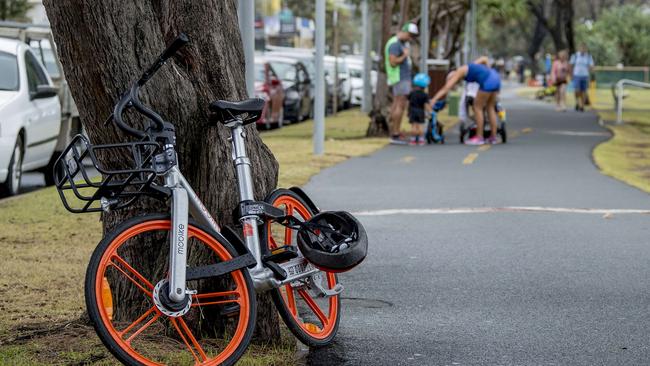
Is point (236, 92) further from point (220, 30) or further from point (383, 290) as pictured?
point (383, 290)

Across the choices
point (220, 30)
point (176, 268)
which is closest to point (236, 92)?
point (220, 30)

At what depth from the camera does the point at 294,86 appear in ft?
101

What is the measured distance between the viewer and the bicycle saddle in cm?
551

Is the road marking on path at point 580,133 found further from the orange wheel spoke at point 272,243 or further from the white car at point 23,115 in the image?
the orange wheel spoke at point 272,243

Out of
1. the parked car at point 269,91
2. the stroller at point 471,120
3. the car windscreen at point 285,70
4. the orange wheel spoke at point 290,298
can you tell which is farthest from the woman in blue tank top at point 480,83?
the orange wheel spoke at point 290,298

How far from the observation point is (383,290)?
802 centimetres

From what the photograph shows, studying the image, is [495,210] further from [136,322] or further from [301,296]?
[136,322]

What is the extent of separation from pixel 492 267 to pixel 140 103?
4.29 m

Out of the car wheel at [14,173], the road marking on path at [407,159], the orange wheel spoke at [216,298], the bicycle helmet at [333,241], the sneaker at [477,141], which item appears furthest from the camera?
the sneaker at [477,141]

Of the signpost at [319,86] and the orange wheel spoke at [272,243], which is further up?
the orange wheel spoke at [272,243]

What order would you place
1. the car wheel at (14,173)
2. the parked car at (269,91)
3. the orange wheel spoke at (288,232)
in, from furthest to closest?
the parked car at (269,91) → the car wheel at (14,173) → the orange wheel spoke at (288,232)

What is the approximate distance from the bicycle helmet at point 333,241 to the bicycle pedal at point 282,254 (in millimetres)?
56

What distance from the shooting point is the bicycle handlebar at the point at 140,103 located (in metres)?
4.97

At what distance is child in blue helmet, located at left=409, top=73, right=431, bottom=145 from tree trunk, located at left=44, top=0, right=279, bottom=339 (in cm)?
1534
